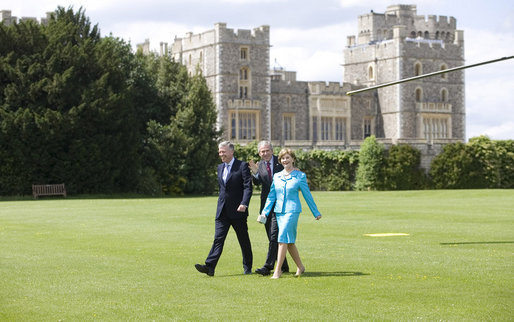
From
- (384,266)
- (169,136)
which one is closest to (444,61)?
(169,136)

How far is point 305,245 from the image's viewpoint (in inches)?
647

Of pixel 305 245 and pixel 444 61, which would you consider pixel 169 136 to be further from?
pixel 444 61

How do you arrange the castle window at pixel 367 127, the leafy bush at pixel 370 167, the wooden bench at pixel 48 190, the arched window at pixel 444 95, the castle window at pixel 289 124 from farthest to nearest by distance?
the arched window at pixel 444 95, the castle window at pixel 367 127, the castle window at pixel 289 124, the leafy bush at pixel 370 167, the wooden bench at pixel 48 190

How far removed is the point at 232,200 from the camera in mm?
12445

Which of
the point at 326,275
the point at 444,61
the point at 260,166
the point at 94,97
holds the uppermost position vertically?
the point at 444,61

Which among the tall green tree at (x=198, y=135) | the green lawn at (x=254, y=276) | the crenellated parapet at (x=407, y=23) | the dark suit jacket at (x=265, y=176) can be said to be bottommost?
the green lawn at (x=254, y=276)

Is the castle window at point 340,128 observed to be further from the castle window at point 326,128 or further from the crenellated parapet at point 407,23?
the crenellated parapet at point 407,23

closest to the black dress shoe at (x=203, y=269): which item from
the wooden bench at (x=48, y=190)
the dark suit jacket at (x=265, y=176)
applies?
the dark suit jacket at (x=265, y=176)

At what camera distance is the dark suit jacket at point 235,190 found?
1240 cm

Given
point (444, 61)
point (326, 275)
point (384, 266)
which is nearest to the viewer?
point (326, 275)

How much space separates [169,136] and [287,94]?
30.3 meters

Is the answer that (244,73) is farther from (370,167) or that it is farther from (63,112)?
(63,112)

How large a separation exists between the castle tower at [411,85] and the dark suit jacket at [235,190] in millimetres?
66126

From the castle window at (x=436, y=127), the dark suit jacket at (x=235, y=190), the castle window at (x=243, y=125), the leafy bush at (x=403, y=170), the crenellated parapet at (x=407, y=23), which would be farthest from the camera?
the crenellated parapet at (x=407, y=23)
